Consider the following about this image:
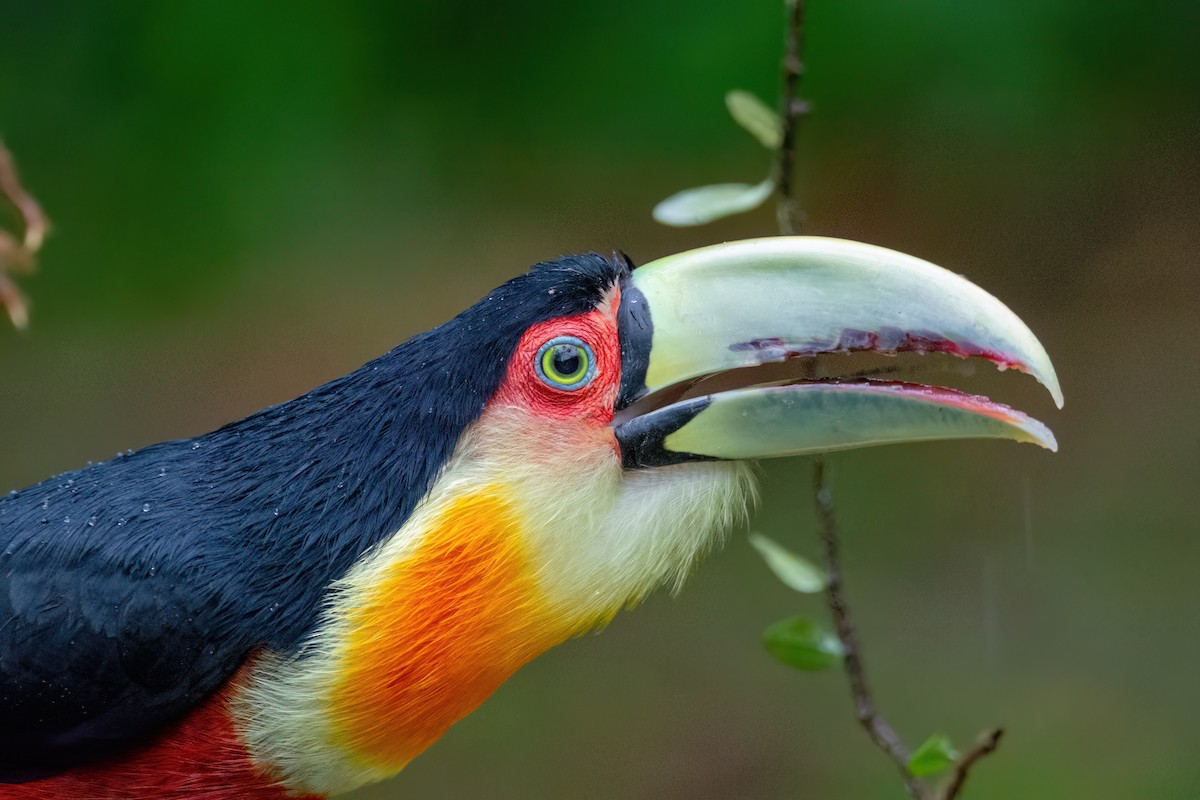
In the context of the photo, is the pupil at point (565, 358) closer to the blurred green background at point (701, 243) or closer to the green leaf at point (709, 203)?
the green leaf at point (709, 203)

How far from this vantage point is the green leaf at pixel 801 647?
2465 mm

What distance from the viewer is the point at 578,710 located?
5.88 meters

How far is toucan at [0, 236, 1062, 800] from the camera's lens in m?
2.22

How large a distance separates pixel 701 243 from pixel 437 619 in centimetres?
432

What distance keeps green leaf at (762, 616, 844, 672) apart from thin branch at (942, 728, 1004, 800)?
30 centimetres

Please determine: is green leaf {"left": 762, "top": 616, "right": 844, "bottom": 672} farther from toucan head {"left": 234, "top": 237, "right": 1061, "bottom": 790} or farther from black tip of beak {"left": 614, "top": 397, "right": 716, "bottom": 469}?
black tip of beak {"left": 614, "top": 397, "right": 716, "bottom": 469}

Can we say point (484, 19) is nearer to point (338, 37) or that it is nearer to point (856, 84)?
point (338, 37)

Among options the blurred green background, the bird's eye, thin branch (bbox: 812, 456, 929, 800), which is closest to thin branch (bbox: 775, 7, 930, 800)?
thin branch (bbox: 812, 456, 929, 800)

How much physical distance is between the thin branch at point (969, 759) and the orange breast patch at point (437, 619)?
2.35ft

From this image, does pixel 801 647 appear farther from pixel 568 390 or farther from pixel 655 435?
pixel 568 390

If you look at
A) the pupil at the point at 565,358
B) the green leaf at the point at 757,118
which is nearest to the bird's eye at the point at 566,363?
the pupil at the point at 565,358

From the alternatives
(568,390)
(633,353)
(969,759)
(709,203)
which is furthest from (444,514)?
(969,759)

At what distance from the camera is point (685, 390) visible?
7.91 feet

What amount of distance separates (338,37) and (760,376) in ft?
11.3
